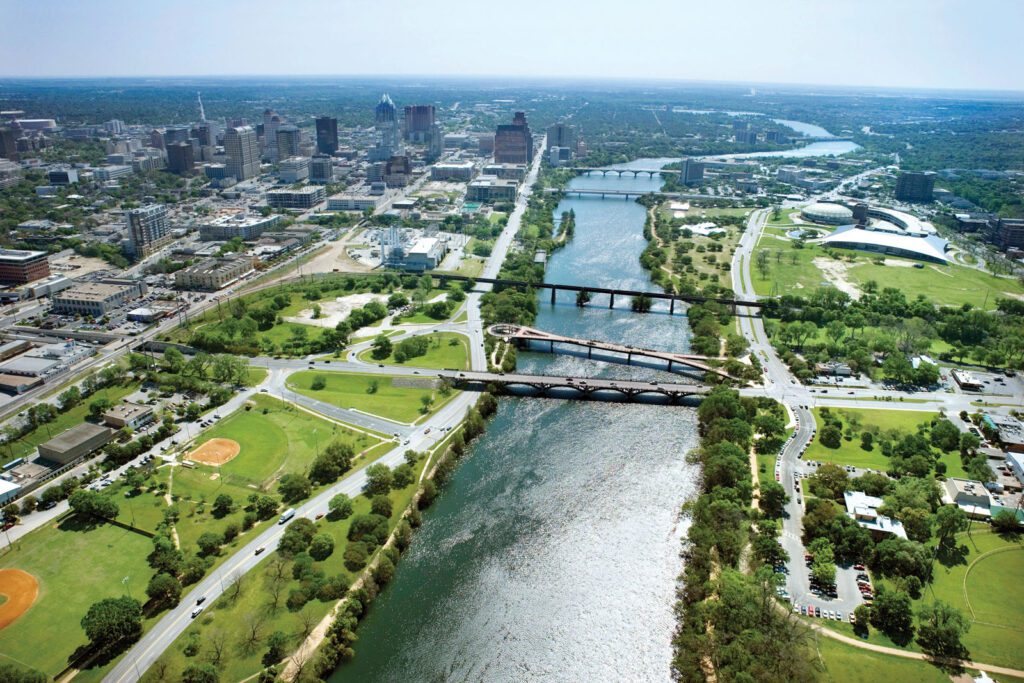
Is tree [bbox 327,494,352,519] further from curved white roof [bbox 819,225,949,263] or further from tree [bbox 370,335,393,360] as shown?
curved white roof [bbox 819,225,949,263]

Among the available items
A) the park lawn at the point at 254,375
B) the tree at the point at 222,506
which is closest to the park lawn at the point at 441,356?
the park lawn at the point at 254,375

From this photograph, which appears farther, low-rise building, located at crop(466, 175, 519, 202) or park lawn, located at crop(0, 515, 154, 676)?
low-rise building, located at crop(466, 175, 519, 202)

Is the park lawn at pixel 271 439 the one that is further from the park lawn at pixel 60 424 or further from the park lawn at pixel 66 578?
the park lawn at pixel 60 424

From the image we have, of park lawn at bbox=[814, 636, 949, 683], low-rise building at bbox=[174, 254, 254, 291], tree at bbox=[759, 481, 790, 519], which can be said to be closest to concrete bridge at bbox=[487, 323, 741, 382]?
tree at bbox=[759, 481, 790, 519]

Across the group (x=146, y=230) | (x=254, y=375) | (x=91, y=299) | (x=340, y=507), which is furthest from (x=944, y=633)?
(x=146, y=230)

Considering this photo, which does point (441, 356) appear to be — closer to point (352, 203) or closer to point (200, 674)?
point (200, 674)

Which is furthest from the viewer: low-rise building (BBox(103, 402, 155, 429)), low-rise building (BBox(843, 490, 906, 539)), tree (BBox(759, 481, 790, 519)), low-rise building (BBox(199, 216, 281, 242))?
low-rise building (BBox(199, 216, 281, 242))

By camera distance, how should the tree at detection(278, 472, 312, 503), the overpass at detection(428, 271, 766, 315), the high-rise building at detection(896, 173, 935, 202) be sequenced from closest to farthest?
the tree at detection(278, 472, 312, 503) → the overpass at detection(428, 271, 766, 315) → the high-rise building at detection(896, 173, 935, 202)
